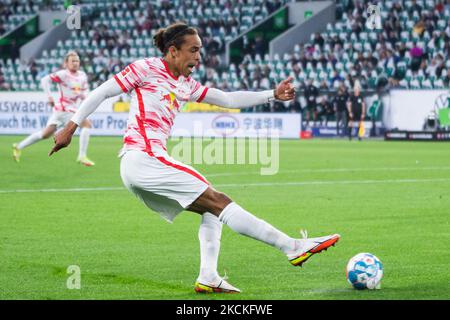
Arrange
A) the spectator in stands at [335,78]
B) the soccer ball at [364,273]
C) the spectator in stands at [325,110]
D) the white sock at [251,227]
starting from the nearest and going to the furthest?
→ the white sock at [251,227]
the soccer ball at [364,273]
the spectator in stands at [325,110]
the spectator in stands at [335,78]

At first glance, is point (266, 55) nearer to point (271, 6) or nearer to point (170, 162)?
point (271, 6)

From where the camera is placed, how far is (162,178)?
24.2ft

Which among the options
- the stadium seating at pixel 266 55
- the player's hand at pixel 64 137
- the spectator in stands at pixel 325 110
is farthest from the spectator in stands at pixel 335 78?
the player's hand at pixel 64 137

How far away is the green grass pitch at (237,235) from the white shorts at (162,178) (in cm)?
74

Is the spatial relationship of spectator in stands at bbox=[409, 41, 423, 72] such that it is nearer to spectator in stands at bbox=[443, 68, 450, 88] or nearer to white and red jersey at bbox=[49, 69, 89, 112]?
spectator in stands at bbox=[443, 68, 450, 88]

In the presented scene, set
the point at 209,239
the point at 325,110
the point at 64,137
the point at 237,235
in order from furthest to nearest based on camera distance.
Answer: the point at 325,110, the point at 237,235, the point at 209,239, the point at 64,137

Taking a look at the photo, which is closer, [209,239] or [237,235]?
[209,239]

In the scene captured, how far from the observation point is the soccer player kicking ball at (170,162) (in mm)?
7359

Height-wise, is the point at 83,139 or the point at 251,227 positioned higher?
the point at 251,227

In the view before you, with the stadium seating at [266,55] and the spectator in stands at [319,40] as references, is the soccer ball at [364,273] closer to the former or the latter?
the stadium seating at [266,55]

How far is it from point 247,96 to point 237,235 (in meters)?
3.02

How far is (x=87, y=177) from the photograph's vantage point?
18.9m

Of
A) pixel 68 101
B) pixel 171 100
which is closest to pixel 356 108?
pixel 68 101

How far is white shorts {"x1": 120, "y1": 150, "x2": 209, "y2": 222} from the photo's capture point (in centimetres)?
733
